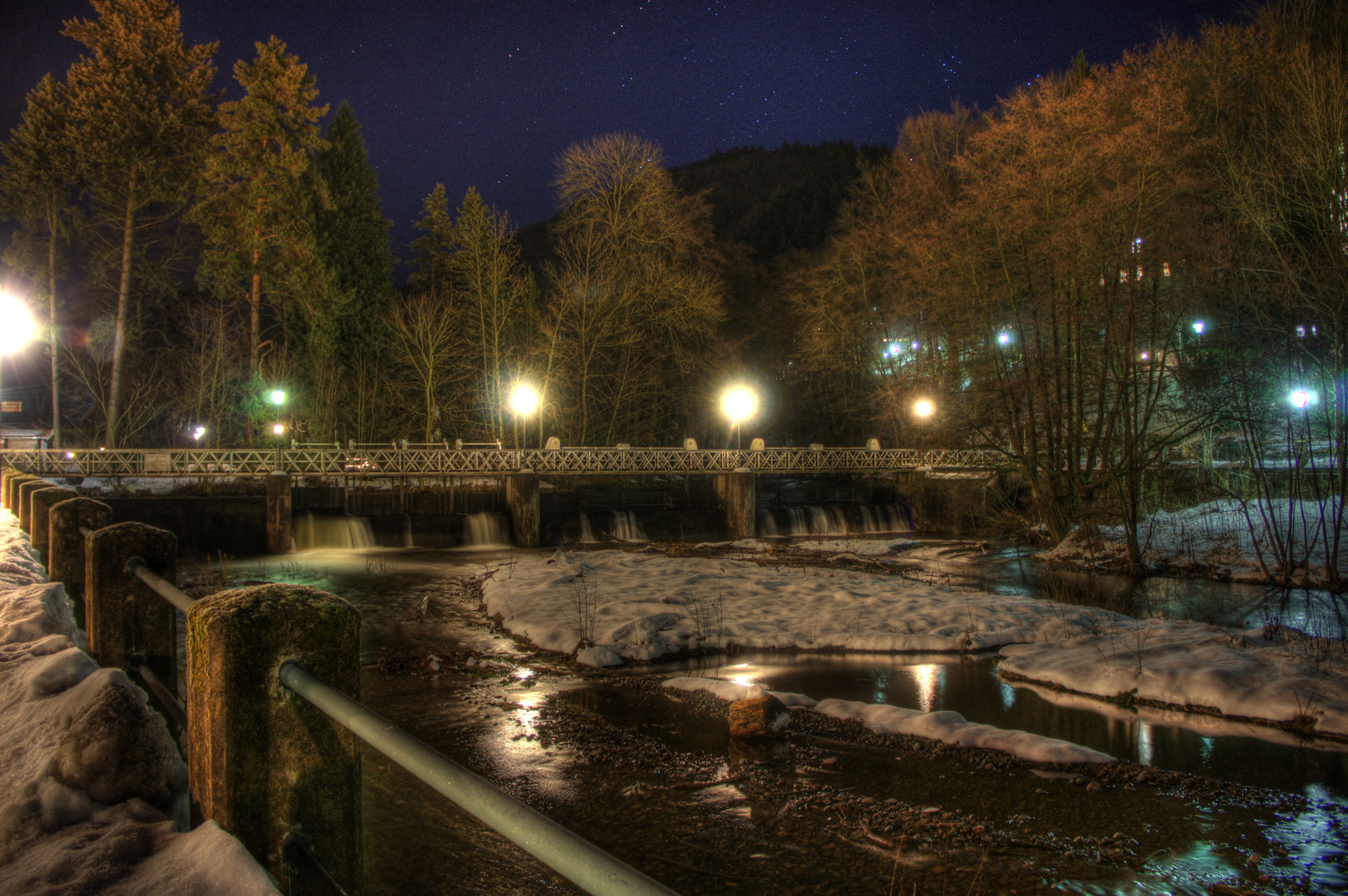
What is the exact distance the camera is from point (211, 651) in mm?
2092

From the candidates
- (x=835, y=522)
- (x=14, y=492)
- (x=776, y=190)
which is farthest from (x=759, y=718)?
(x=776, y=190)

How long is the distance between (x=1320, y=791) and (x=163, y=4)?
4063 cm

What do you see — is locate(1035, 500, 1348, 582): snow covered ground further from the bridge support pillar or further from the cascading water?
the bridge support pillar

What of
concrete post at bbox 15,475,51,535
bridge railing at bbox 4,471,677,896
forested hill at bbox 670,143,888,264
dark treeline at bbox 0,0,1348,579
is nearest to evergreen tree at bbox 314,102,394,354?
dark treeline at bbox 0,0,1348,579

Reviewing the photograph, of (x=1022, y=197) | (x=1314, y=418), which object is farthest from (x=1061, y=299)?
(x=1314, y=418)

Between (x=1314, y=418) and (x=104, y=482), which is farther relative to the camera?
(x=104, y=482)

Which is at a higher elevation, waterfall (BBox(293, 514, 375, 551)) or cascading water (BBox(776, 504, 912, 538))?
waterfall (BBox(293, 514, 375, 551))

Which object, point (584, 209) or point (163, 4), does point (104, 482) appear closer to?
point (163, 4)

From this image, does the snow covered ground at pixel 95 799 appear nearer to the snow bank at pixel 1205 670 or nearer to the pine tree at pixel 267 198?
the snow bank at pixel 1205 670

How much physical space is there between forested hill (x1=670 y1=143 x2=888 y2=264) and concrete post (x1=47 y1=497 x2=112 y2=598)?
2096 inches

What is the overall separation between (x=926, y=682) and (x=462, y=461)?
22.8m

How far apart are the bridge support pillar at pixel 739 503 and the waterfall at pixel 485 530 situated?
8.62 metres

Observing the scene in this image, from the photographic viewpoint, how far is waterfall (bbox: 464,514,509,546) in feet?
91.9

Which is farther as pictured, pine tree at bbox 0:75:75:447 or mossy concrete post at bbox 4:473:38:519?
pine tree at bbox 0:75:75:447
